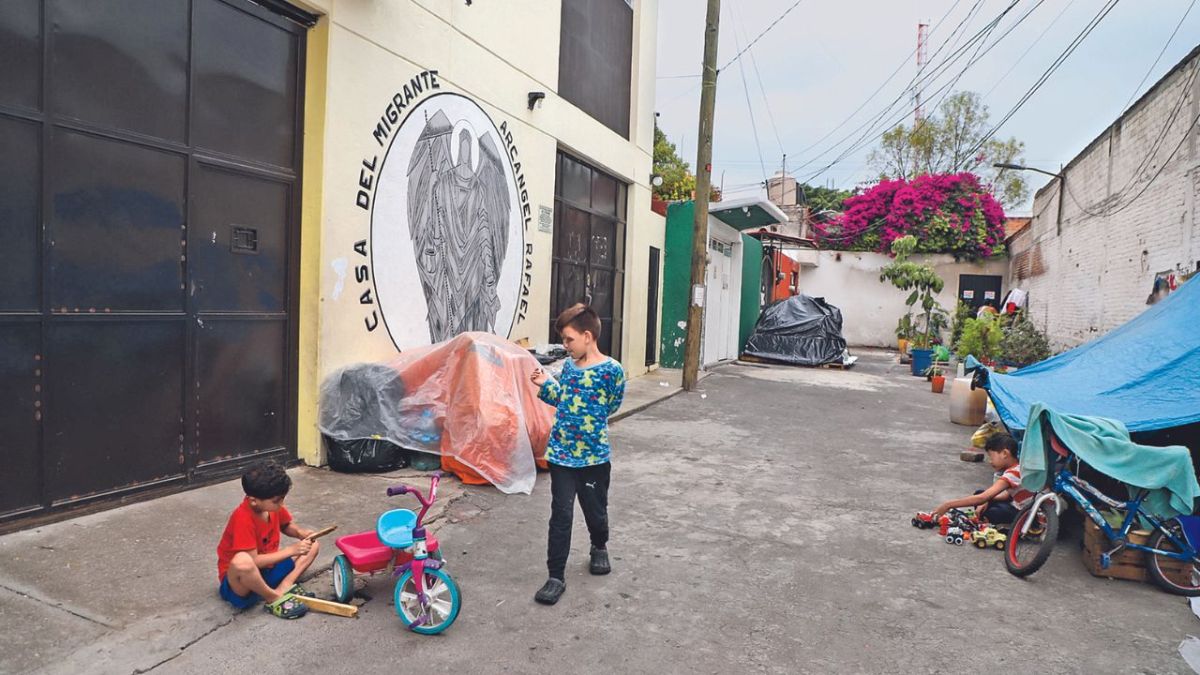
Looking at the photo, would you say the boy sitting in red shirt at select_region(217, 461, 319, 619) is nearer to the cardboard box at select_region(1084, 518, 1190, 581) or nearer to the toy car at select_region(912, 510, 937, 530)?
the toy car at select_region(912, 510, 937, 530)

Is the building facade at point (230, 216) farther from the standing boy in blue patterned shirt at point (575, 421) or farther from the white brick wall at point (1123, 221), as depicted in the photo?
the white brick wall at point (1123, 221)

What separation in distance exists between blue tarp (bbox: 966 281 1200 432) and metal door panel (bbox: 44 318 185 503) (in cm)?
615

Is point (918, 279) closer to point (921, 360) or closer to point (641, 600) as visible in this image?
point (921, 360)

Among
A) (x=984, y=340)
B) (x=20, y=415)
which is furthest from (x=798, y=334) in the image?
(x=20, y=415)

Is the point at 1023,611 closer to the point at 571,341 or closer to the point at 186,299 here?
the point at 571,341

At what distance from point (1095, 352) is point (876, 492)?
2673 mm

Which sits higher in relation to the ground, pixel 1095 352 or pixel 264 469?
pixel 1095 352

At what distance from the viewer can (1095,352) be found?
7.06 metres

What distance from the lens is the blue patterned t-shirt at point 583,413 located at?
3984mm

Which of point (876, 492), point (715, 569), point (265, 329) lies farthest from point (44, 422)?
point (876, 492)

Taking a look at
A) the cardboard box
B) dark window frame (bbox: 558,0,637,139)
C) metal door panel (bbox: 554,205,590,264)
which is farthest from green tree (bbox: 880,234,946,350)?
the cardboard box

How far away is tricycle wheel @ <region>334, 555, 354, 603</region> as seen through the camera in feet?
11.9

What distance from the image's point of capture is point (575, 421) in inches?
157

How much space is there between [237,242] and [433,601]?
3397mm
